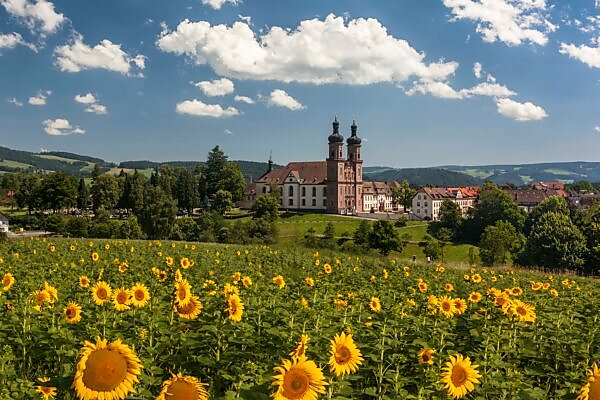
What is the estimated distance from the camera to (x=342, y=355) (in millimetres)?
3840

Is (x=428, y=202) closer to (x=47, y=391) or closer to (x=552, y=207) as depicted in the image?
(x=552, y=207)

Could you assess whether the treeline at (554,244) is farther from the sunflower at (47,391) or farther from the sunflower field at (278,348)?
the sunflower at (47,391)

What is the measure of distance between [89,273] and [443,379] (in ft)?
33.5

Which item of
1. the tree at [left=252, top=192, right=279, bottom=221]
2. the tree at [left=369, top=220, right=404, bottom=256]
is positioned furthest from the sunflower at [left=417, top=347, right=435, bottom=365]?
the tree at [left=252, top=192, right=279, bottom=221]

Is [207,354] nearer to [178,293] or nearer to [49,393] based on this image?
[178,293]

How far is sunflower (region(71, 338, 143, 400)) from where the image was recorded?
2.62 meters

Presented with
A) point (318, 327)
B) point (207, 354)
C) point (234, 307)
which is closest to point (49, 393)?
point (207, 354)

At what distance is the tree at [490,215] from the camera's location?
9444 centimetres

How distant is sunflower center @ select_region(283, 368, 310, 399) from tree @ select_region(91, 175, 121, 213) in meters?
113

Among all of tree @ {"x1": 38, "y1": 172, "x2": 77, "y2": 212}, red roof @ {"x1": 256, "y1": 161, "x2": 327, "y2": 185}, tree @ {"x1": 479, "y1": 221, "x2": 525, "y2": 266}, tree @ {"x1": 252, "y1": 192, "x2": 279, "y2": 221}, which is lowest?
tree @ {"x1": 479, "y1": 221, "x2": 525, "y2": 266}

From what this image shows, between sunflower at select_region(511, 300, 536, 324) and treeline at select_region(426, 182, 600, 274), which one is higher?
sunflower at select_region(511, 300, 536, 324)

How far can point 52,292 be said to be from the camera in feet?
22.4

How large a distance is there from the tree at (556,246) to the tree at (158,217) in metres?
44.9

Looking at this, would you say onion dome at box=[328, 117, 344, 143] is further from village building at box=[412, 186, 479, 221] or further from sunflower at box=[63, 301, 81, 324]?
sunflower at box=[63, 301, 81, 324]
